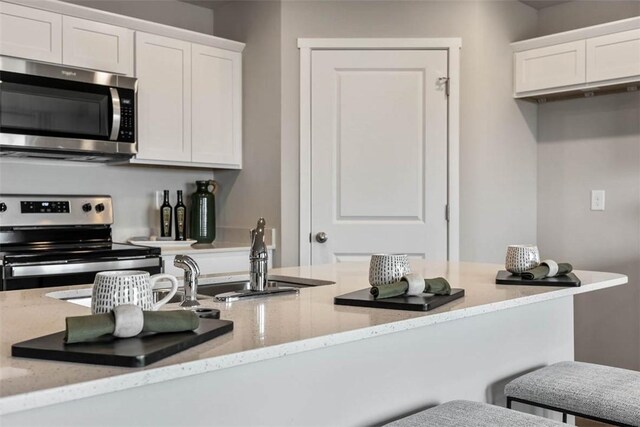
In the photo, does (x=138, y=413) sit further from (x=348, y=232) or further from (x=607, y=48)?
(x=607, y=48)

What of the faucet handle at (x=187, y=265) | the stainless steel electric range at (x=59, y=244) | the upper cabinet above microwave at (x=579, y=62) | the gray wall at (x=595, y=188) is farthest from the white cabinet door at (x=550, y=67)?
the faucet handle at (x=187, y=265)

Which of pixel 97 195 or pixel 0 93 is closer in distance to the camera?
pixel 0 93

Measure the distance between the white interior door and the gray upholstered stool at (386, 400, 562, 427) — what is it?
2.13 metres

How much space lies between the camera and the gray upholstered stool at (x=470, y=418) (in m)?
1.44

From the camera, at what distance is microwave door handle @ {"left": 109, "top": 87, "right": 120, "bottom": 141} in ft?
10.6

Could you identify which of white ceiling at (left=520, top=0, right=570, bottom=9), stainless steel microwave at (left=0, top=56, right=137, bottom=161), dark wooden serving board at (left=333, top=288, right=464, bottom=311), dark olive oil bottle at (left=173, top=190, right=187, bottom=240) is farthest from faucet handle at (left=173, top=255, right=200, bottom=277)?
white ceiling at (left=520, top=0, right=570, bottom=9)

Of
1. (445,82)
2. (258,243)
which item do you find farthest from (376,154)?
(258,243)

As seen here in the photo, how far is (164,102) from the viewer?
3547 mm

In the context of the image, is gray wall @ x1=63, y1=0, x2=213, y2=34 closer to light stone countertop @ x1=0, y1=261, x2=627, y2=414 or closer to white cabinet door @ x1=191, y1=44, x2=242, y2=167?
white cabinet door @ x1=191, y1=44, x2=242, y2=167

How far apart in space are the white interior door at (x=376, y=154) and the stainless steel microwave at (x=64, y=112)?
3.46 feet

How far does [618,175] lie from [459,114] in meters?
0.95

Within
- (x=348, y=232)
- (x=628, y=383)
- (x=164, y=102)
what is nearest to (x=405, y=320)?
(x=628, y=383)

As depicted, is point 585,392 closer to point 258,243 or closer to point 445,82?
point 258,243

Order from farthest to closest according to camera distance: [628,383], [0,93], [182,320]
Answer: [0,93], [628,383], [182,320]
